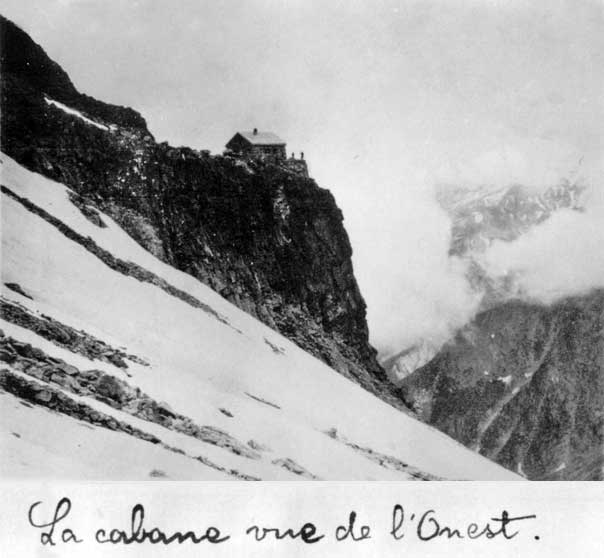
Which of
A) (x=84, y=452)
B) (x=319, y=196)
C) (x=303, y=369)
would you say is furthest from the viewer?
(x=319, y=196)

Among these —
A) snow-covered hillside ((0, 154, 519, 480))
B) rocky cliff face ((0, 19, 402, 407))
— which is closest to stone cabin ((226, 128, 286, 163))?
rocky cliff face ((0, 19, 402, 407))

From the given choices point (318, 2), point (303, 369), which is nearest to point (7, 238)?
point (318, 2)

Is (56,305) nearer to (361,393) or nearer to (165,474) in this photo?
(165,474)

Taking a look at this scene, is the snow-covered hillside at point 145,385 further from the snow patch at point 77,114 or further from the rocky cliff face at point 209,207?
the snow patch at point 77,114

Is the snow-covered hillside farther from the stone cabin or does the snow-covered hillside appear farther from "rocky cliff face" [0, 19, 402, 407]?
the stone cabin

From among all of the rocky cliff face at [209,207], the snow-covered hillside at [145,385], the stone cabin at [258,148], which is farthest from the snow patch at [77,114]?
the stone cabin at [258,148]

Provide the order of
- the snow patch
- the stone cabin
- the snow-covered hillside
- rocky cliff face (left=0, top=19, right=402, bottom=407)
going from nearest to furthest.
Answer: the snow-covered hillside < rocky cliff face (left=0, top=19, right=402, bottom=407) < the snow patch < the stone cabin
